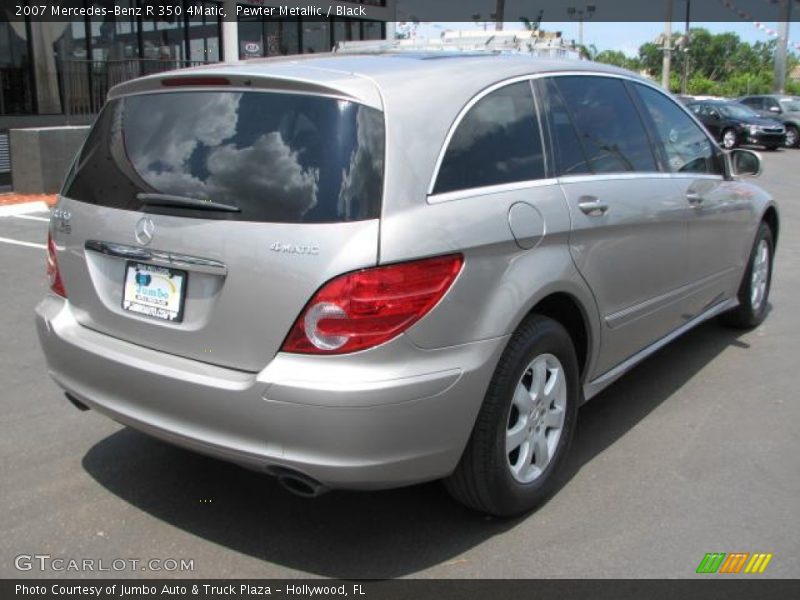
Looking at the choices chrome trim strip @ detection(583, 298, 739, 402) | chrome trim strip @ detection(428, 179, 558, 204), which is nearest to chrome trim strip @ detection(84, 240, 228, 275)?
chrome trim strip @ detection(428, 179, 558, 204)

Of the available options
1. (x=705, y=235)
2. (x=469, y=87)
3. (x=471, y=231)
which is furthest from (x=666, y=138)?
(x=471, y=231)

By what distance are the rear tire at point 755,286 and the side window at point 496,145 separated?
294 cm

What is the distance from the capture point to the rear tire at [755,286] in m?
5.70

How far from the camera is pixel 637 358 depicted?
13.6ft

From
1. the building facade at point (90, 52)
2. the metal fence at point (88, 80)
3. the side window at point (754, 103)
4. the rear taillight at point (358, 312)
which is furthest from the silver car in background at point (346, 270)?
the side window at point (754, 103)

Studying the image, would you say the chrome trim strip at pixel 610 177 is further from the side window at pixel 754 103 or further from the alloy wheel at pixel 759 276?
the side window at pixel 754 103

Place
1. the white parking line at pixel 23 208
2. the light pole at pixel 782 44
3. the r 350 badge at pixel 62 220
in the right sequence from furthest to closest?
the light pole at pixel 782 44, the white parking line at pixel 23 208, the r 350 badge at pixel 62 220

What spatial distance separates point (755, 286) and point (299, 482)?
4343 millimetres

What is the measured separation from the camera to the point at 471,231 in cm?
284

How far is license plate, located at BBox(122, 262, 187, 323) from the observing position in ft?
9.41

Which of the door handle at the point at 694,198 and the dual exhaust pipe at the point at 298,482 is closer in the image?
the dual exhaust pipe at the point at 298,482

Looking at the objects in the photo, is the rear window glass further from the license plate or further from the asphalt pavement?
the asphalt pavement

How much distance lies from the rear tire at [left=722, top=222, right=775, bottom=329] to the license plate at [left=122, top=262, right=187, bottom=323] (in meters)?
4.25

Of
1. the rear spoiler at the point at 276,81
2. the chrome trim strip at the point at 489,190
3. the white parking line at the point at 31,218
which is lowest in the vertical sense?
the white parking line at the point at 31,218
